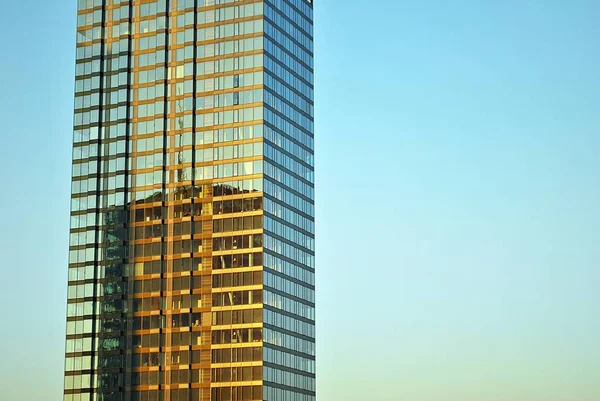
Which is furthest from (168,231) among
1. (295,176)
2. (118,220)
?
(295,176)

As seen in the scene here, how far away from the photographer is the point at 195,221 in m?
186

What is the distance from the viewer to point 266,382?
575 feet

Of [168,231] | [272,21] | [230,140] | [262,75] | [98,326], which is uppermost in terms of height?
[272,21]

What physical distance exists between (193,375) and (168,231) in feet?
A: 89.4

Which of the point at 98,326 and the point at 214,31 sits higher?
the point at 214,31

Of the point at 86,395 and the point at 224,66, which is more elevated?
the point at 224,66

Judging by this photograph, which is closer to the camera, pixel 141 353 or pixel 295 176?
pixel 141 353

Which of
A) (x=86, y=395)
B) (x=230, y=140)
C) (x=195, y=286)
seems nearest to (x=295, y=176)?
(x=230, y=140)

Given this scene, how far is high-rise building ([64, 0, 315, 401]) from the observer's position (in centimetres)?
17988

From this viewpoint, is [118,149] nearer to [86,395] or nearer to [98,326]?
[98,326]

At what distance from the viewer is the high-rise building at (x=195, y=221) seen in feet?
590

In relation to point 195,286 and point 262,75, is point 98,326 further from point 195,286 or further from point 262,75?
point 262,75

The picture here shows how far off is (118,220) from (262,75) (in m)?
38.7

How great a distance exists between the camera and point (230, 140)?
186 m
